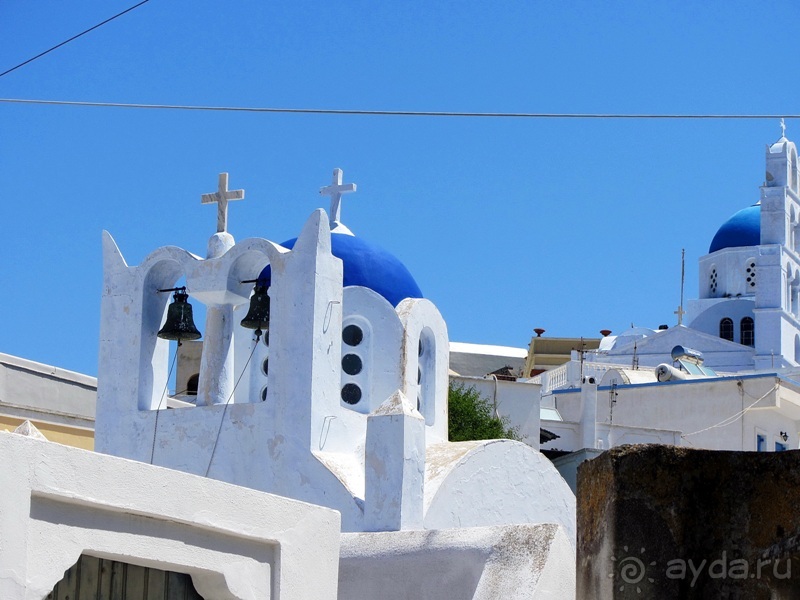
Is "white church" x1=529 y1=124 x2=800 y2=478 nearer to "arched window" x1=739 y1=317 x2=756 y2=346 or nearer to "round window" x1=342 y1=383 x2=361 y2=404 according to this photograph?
"arched window" x1=739 y1=317 x2=756 y2=346

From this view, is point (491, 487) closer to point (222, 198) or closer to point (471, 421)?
point (222, 198)

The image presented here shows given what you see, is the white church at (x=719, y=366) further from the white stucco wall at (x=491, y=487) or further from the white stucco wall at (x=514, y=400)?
the white stucco wall at (x=491, y=487)

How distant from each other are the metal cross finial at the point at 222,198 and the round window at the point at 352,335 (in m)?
1.61

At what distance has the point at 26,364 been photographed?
53.9 feet

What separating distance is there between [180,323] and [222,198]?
1269 millimetres

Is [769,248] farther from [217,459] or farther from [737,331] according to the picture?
[217,459]

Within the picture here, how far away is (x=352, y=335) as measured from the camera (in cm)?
1346

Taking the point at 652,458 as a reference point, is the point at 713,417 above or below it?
above

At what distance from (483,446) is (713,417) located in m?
13.4

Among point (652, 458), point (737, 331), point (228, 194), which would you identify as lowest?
point (652, 458)

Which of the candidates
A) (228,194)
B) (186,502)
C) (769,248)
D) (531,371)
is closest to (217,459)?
(228,194)

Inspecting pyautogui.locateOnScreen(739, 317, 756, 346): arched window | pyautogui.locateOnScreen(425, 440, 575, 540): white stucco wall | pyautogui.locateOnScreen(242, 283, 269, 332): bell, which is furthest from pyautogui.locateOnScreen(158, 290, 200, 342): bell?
pyautogui.locateOnScreen(739, 317, 756, 346): arched window

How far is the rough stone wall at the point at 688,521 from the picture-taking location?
5.06 metres

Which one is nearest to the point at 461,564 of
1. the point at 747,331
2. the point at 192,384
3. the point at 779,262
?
the point at 192,384
